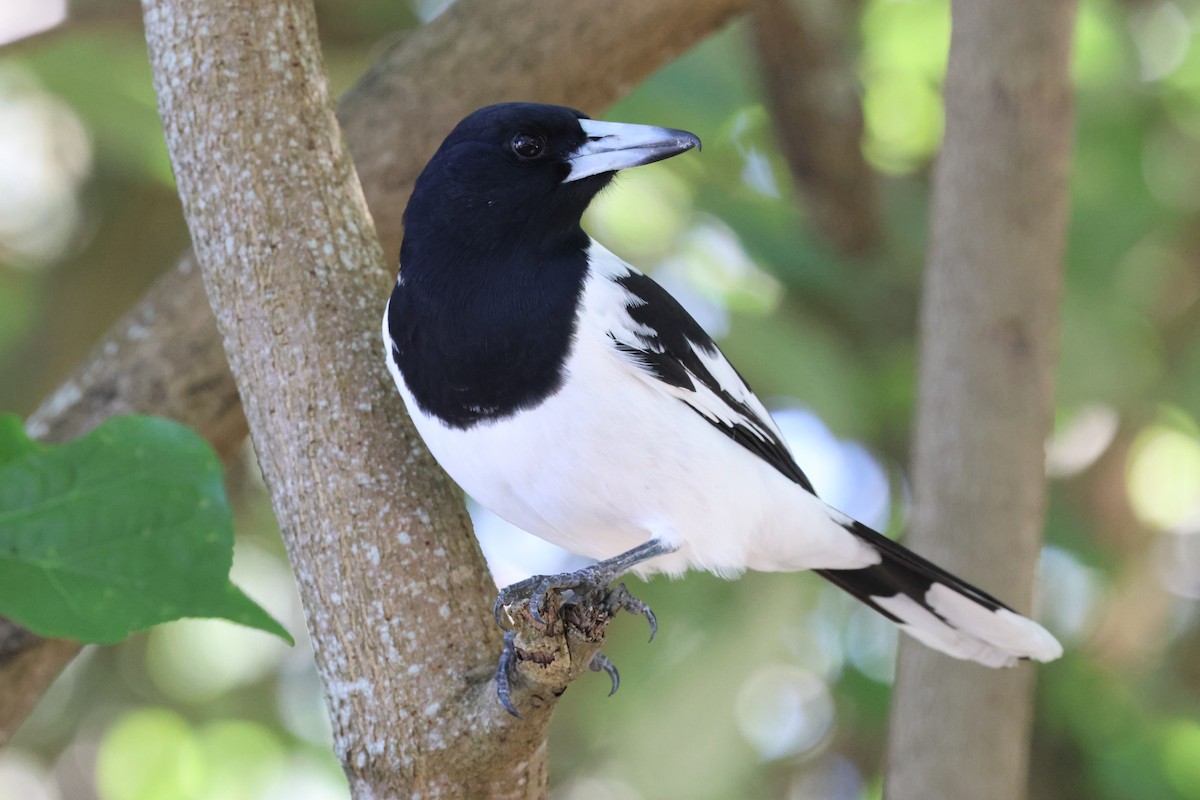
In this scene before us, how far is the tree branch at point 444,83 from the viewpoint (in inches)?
89.2

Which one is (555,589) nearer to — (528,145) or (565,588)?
(565,588)

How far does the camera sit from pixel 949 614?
2.13 metres

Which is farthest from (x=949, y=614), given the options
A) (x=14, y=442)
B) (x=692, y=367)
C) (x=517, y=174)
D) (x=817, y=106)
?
(x=817, y=106)

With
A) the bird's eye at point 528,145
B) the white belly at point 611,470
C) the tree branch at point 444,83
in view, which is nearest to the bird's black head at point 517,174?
the bird's eye at point 528,145

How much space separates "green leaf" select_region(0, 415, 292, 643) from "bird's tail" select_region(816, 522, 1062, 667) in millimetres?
1078

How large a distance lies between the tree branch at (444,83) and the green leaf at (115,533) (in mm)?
637

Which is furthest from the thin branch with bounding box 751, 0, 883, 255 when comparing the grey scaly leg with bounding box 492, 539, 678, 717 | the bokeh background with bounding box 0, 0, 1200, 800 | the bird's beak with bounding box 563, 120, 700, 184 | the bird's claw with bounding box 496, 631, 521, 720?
the bird's claw with bounding box 496, 631, 521, 720

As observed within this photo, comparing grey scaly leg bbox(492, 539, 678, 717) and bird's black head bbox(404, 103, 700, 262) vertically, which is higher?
bird's black head bbox(404, 103, 700, 262)

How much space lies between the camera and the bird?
1.67 meters

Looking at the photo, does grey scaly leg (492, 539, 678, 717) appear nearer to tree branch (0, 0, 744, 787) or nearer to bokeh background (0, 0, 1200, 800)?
tree branch (0, 0, 744, 787)

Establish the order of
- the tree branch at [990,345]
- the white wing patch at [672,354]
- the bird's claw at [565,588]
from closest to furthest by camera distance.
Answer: the bird's claw at [565,588]
the white wing patch at [672,354]
the tree branch at [990,345]

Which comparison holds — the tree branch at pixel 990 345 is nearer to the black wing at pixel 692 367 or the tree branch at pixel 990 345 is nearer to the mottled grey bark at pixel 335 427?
the black wing at pixel 692 367

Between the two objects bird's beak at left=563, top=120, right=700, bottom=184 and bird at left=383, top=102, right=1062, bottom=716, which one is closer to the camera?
bird at left=383, top=102, right=1062, bottom=716

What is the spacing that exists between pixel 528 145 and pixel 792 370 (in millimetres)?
1338
